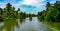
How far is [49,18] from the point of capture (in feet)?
216

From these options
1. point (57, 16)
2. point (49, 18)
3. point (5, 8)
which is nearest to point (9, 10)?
point (5, 8)

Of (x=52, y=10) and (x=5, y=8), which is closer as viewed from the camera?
(x=52, y=10)

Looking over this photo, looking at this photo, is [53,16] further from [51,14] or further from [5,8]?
[5,8]

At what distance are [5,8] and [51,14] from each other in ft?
123

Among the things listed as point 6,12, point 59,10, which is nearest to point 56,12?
point 59,10

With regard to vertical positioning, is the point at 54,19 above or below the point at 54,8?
below

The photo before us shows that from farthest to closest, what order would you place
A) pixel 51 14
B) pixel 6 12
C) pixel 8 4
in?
pixel 8 4, pixel 6 12, pixel 51 14

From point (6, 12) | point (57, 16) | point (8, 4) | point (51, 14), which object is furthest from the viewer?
point (8, 4)

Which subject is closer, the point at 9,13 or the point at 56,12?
the point at 56,12

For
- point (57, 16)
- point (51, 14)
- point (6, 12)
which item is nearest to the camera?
point (57, 16)

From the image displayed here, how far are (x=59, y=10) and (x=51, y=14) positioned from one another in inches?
153

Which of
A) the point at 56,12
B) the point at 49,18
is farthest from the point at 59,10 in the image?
the point at 49,18

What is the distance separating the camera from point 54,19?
63188 mm

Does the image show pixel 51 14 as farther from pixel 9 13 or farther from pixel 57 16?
pixel 9 13
